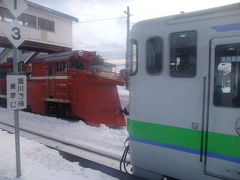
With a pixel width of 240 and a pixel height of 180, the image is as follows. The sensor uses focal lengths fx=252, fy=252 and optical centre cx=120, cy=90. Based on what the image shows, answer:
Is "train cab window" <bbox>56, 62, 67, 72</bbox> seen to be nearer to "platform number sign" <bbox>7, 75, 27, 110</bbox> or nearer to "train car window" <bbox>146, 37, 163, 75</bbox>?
"platform number sign" <bbox>7, 75, 27, 110</bbox>

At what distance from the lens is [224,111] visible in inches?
132

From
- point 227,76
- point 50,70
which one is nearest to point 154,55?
point 227,76

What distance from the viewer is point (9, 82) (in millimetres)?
4449

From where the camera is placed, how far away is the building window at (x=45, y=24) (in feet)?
75.6

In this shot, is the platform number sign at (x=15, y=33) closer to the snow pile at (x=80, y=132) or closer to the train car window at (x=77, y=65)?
the snow pile at (x=80, y=132)

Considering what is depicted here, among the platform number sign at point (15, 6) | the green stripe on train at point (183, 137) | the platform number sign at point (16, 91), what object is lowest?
the green stripe on train at point (183, 137)

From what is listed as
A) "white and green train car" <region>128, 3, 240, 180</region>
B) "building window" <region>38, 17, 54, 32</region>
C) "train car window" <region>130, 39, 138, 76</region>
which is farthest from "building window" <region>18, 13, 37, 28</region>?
"white and green train car" <region>128, 3, 240, 180</region>

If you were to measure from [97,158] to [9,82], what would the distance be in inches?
125

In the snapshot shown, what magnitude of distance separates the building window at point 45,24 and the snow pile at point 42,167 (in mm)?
18262

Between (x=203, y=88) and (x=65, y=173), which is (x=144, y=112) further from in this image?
(x=65, y=173)

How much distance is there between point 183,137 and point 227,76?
107 centimetres

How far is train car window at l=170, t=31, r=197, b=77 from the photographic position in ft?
11.9

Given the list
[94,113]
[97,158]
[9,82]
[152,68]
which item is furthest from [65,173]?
[94,113]

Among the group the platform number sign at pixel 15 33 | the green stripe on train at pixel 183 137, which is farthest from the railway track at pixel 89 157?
the platform number sign at pixel 15 33
